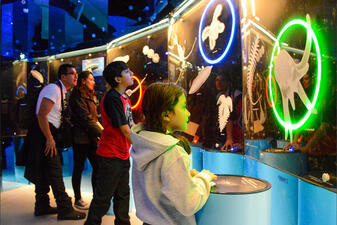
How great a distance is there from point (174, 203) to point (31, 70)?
4093mm

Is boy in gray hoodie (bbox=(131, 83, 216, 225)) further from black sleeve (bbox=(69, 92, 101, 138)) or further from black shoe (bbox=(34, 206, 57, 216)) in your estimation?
black shoe (bbox=(34, 206, 57, 216))

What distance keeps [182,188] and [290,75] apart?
926 millimetres

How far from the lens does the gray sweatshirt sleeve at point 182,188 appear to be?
1060 millimetres

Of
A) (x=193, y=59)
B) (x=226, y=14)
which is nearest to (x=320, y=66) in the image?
(x=226, y=14)

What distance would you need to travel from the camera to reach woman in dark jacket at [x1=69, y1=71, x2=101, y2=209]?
3094mm

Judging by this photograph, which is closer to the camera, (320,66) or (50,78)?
(320,66)

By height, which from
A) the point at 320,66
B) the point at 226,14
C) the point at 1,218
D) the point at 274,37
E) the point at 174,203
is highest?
the point at 226,14

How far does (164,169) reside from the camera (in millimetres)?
1103

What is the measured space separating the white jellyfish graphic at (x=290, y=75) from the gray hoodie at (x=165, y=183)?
26.8 inches

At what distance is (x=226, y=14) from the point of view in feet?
8.02

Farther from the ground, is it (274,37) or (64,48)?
(64,48)

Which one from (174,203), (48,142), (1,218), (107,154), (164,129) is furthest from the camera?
(1,218)

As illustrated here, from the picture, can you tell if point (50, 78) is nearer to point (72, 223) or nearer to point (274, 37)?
point (72, 223)

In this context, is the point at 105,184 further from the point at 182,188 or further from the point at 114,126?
the point at 182,188
